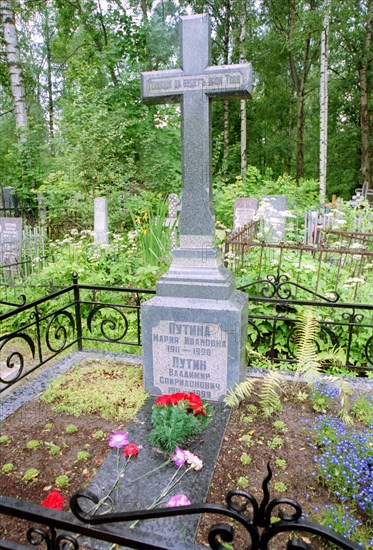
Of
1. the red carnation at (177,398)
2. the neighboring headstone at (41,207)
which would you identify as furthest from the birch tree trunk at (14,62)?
the red carnation at (177,398)

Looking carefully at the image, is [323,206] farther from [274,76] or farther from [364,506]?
[274,76]

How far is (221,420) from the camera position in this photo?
109 inches

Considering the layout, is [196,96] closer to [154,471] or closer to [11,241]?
[154,471]

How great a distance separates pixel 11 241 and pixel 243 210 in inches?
186

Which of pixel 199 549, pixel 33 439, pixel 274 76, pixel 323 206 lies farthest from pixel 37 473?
pixel 274 76

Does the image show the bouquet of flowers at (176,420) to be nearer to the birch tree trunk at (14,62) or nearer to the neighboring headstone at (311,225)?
the neighboring headstone at (311,225)

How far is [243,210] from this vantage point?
8.30 m

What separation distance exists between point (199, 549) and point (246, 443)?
1.44m

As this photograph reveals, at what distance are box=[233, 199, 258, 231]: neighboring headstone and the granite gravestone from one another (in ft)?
17.5

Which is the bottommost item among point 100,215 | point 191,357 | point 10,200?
point 191,357

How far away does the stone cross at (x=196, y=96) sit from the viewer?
2.83 m

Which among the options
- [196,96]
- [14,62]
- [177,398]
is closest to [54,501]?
[177,398]

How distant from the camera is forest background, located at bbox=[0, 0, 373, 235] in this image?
369 inches

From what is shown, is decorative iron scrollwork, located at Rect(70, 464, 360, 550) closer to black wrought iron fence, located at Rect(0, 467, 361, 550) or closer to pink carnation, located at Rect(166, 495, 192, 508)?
black wrought iron fence, located at Rect(0, 467, 361, 550)
